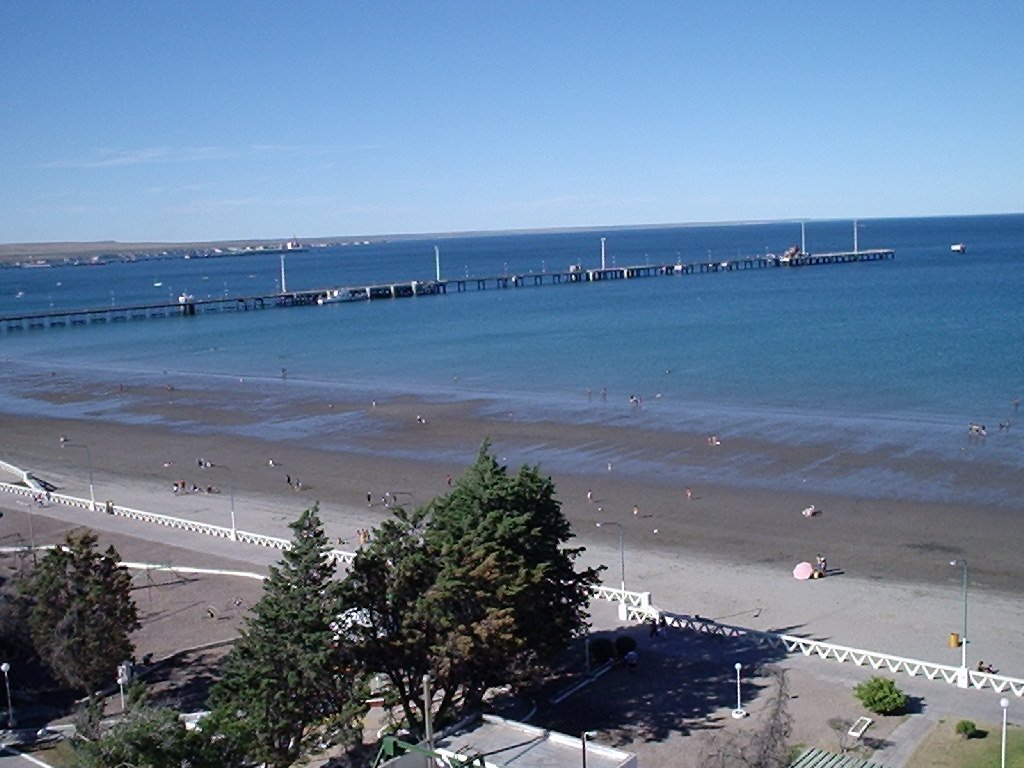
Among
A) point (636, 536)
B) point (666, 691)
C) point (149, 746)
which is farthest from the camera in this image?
point (636, 536)

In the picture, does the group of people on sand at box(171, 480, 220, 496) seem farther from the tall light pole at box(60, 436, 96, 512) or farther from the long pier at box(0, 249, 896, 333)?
the long pier at box(0, 249, 896, 333)

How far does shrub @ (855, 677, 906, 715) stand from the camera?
23703 millimetres

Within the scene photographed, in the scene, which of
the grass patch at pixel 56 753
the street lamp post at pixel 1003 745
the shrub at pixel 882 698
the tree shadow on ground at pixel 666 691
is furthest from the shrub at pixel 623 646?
the grass patch at pixel 56 753

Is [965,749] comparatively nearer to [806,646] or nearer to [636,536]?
[806,646]

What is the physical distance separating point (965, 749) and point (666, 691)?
274 inches

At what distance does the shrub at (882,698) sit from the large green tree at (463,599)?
6813mm

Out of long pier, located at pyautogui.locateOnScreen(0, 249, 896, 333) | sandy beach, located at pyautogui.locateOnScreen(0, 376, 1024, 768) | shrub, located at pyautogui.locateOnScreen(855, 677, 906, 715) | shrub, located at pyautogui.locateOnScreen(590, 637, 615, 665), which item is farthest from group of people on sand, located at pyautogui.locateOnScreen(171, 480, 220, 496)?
long pier, located at pyautogui.locateOnScreen(0, 249, 896, 333)

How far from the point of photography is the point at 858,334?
93875mm

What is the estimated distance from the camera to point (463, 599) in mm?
22609

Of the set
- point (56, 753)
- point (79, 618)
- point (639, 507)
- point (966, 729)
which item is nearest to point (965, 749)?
point (966, 729)

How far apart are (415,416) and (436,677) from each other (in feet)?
149

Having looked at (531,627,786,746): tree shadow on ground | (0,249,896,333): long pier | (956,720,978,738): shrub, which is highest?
(0,249,896,333): long pier

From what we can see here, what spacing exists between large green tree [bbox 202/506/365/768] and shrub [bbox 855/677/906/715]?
11.6 metres

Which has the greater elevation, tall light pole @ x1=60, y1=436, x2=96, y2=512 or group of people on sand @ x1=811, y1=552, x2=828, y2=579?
tall light pole @ x1=60, y1=436, x2=96, y2=512
